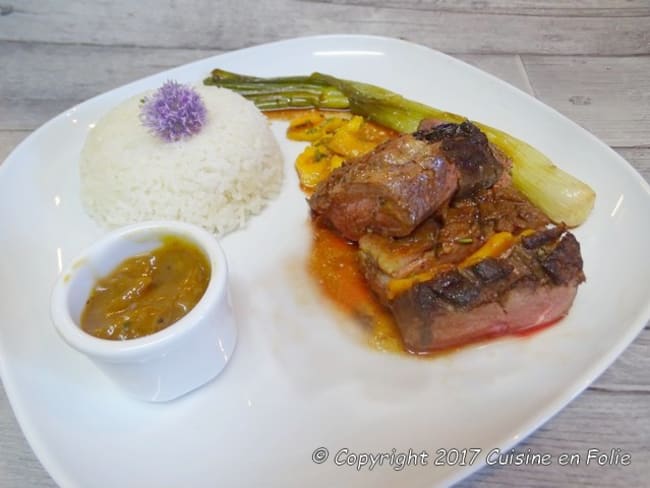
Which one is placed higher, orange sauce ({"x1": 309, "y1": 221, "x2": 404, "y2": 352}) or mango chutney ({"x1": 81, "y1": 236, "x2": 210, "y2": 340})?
mango chutney ({"x1": 81, "y1": 236, "x2": 210, "y2": 340})

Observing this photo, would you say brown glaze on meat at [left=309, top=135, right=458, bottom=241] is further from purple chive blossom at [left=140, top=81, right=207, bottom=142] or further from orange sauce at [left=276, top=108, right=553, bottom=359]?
purple chive blossom at [left=140, top=81, right=207, bottom=142]

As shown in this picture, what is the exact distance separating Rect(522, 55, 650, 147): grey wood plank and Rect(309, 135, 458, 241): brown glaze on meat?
1.90 meters

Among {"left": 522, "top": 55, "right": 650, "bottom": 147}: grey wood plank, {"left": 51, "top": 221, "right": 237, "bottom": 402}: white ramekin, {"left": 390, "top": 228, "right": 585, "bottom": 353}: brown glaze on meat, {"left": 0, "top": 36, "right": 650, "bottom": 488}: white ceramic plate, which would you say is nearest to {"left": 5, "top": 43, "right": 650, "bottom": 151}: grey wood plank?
{"left": 522, "top": 55, "right": 650, "bottom": 147}: grey wood plank

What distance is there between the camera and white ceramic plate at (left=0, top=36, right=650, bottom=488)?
221cm

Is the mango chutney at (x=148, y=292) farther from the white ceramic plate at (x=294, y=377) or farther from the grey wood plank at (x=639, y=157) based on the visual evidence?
the grey wood plank at (x=639, y=157)

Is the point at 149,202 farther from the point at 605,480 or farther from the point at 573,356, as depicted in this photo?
the point at 605,480

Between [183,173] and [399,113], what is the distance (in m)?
1.58

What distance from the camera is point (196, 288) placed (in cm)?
244

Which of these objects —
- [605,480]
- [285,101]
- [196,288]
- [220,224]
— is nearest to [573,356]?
[605,480]

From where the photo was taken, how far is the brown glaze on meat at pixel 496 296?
2.47m

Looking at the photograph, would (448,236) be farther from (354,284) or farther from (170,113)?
(170,113)

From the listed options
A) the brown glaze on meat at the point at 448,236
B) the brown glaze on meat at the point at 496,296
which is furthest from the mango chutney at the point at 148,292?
the brown glaze on meat at the point at 496,296

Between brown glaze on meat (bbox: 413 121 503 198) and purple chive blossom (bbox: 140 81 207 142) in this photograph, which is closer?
brown glaze on meat (bbox: 413 121 503 198)

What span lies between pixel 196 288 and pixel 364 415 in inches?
36.8
